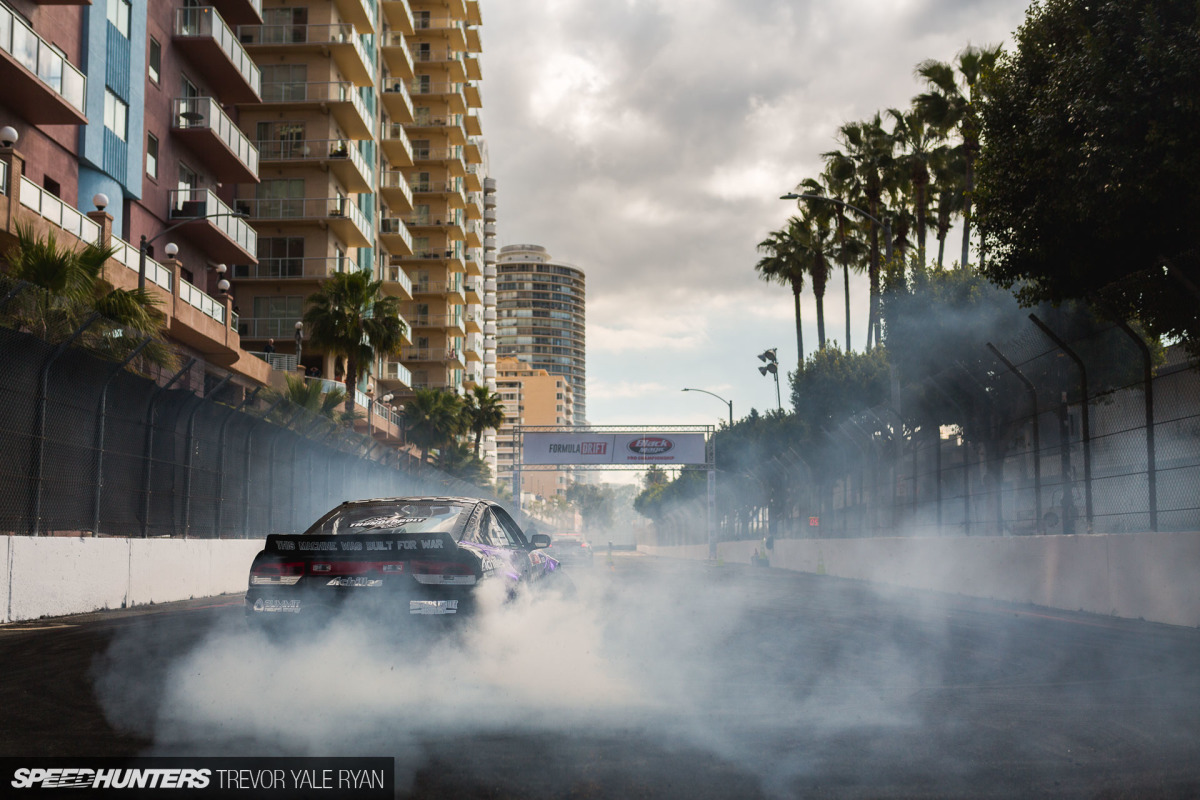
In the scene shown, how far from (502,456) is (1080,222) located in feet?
565

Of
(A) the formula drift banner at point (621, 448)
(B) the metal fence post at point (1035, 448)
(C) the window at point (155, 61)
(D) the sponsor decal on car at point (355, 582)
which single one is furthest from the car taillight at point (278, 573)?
(A) the formula drift banner at point (621, 448)

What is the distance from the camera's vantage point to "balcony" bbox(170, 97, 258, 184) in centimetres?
3509

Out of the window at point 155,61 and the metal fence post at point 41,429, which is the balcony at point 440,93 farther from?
the metal fence post at point 41,429

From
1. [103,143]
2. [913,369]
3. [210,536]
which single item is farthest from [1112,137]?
[103,143]

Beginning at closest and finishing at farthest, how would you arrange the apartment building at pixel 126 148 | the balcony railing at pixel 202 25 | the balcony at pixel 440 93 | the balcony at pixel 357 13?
1. the apartment building at pixel 126 148
2. the balcony railing at pixel 202 25
3. the balcony at pixel 357 13
4. the balcony at pixel 440 93

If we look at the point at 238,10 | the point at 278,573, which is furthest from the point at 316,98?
the point at 278,573

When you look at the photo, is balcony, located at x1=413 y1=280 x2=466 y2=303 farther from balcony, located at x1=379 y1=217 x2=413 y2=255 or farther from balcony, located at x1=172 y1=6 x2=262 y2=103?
balcony, located at x1=172 y1=6 x2=262 y2=103

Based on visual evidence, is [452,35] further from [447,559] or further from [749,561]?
[447,559]

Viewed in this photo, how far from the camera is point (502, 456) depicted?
183 metres

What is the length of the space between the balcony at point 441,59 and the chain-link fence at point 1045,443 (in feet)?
210

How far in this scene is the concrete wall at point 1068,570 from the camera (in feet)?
39.0

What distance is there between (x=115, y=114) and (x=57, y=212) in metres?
7.76

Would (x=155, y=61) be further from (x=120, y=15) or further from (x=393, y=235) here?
(x=393, y=235)

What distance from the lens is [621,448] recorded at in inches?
2175
